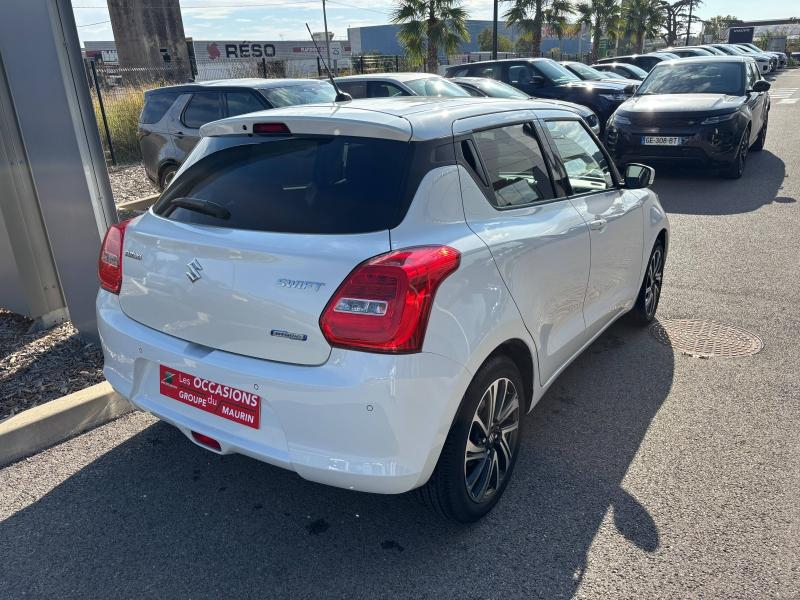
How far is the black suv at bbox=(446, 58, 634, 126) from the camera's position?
44.5 feet

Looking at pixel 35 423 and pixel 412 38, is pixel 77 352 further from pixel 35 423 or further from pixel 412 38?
pixel 412 38

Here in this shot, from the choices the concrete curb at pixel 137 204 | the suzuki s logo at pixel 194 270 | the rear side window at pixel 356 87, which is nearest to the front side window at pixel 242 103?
the concrete curb at pixel 137 204

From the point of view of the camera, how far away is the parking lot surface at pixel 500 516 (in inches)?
95.7

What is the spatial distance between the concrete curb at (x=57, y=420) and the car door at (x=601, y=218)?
9.01 feet

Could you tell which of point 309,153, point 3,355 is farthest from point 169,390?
point 3,355

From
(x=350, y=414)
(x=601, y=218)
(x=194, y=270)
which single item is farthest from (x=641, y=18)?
(x=350, y=414)

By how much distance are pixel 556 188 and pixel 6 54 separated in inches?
142

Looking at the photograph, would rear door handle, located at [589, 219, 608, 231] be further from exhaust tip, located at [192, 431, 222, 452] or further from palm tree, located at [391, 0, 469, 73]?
palm tree, located at [391, 0, 469, 73]

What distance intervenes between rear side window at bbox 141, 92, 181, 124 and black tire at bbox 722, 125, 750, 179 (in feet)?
26.4

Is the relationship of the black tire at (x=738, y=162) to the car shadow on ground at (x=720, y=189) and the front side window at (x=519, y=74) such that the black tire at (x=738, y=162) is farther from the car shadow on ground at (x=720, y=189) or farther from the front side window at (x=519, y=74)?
the front side window at (x=519, y=74)

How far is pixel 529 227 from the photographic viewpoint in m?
2.86

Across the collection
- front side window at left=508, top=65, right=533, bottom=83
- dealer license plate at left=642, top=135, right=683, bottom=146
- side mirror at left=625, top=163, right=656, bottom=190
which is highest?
front side window at left=508, top=65, right=533, bottom=83

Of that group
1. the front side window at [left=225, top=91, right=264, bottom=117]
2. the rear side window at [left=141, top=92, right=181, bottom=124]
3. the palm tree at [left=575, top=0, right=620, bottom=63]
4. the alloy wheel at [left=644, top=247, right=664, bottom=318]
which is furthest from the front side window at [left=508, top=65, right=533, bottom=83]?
the palm tree at [left=575, top=0, right=620, bottom=63]

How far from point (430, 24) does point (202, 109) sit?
1983 cm
